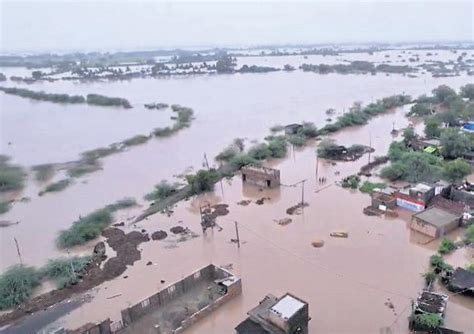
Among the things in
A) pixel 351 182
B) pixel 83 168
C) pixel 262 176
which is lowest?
pixel 83 168

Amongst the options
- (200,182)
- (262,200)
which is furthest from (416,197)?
(200,182)

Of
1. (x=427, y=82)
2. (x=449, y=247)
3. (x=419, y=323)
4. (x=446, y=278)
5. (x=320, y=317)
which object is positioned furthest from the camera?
(x=427, y=82)

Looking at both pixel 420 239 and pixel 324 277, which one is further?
pixel 420 239

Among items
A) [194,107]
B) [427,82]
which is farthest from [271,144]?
[427,82]

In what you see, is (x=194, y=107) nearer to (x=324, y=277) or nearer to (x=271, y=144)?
(x=271, y=144)

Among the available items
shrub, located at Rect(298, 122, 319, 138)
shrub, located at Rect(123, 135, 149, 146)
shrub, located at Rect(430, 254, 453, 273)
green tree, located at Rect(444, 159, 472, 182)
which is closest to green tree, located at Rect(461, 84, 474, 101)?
shrub, located at Rect(298, 122, 319, 138)

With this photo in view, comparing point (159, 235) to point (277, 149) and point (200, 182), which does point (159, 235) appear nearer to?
point (200, 182)
